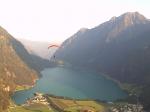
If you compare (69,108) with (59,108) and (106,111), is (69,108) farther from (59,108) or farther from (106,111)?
(106,111)

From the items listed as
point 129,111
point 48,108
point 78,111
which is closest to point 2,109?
point 48,108

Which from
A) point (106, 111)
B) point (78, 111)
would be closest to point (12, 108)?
point (78, 111)

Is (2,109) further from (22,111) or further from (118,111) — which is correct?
(118,111)

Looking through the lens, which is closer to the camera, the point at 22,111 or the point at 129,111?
the point at 22,111

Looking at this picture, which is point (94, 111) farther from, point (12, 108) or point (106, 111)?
point (12, 108)

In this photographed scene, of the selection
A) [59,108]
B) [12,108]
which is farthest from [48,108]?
[12,108]

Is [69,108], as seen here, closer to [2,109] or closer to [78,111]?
[78,111]
